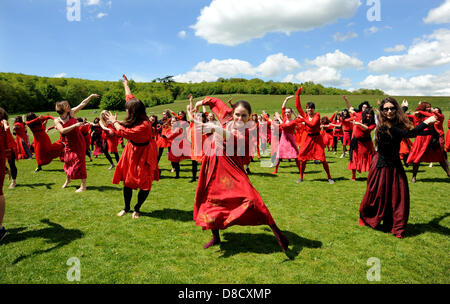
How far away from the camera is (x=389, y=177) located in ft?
15.9

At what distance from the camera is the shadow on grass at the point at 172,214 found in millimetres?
5875

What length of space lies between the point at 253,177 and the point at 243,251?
20.0ft

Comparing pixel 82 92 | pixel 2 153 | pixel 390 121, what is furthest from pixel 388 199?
pixel 82 92

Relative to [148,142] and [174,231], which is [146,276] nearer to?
[174,231]

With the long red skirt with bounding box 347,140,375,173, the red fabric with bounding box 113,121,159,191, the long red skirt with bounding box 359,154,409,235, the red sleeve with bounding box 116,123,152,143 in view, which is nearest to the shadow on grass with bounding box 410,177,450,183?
the long red skirt with bounding box 347,140,375,173

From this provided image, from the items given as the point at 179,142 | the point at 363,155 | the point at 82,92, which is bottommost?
the point at 363,155

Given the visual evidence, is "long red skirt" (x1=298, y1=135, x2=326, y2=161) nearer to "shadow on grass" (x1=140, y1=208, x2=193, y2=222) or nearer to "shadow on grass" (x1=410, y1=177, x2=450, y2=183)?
"shadow on grass" (x1=410, y1=177, x2=450, y2=183)

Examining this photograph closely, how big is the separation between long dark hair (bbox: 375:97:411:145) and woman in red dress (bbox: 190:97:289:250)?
2.76 metres

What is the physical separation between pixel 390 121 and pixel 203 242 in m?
4.21

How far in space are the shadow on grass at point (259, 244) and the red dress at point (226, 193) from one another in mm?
674

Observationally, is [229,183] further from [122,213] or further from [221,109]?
[122,213]

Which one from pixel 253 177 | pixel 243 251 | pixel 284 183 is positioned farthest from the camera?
pixel 253 177
